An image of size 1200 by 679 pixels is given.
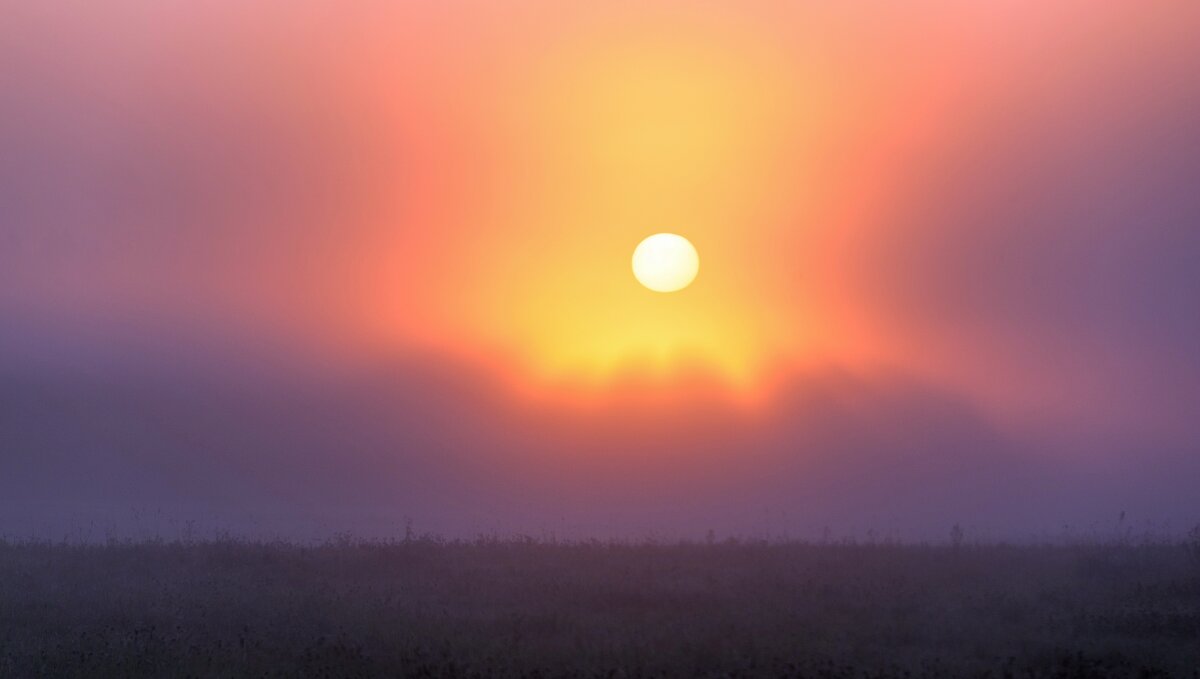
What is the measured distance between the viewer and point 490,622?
38.8ft

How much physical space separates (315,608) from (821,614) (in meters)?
5.51

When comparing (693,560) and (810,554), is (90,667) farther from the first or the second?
(810,554)

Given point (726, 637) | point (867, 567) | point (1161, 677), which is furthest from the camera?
point (867, 567)

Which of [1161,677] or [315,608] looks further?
[315,608]

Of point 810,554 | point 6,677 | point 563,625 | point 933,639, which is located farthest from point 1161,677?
point 6,677

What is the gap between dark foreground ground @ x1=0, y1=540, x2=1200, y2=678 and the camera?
10.1 meters

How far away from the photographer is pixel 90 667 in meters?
10.0

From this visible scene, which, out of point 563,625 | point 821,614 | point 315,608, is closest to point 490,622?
point 563,625

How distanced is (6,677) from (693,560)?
895 cm

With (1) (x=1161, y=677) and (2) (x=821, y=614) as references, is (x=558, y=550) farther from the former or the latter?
(1) (x=1161, y=677)

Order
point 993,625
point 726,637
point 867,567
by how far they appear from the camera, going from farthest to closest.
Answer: point 867,567 < point 993,625 < point 726,637

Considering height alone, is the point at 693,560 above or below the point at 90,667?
above

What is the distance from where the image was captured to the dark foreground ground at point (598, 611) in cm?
1006

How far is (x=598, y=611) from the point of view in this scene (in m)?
12.6
